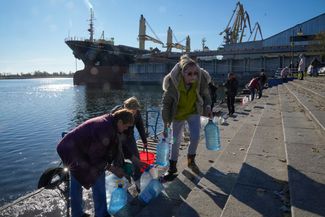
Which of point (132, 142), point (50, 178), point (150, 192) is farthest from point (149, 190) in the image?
point (50, 178)

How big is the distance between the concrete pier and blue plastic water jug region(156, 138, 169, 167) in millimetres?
265

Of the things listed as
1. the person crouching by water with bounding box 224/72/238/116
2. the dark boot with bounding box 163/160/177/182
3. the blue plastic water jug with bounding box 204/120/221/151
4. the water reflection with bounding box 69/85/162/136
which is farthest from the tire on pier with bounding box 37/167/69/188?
the water reflection with bounding box 69/85/162/136

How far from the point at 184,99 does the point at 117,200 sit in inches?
63.6

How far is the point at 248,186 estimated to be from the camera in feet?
9.35

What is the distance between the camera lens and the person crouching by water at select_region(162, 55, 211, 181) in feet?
11.9

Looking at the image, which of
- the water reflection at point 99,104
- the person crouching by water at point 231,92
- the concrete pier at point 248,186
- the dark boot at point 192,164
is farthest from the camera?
the water reflection at point 99,104

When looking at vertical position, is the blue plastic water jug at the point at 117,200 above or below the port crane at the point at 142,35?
below

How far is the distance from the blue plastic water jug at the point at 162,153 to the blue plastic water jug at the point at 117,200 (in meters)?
1.23

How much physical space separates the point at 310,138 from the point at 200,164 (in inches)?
67.0

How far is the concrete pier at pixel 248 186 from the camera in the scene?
243 centimetres

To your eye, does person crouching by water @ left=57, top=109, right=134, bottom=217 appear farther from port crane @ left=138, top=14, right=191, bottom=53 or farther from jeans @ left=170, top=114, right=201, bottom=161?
port crane @ left=138, top=14, right=191, bottom=53

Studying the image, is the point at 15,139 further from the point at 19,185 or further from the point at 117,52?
the point at 117,52

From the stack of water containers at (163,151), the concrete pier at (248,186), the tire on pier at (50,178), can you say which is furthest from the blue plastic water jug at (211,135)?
the tire on pier at (50,178)

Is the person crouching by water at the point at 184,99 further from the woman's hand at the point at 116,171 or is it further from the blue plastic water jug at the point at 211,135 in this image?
the woman's hand at the point at 116,171
